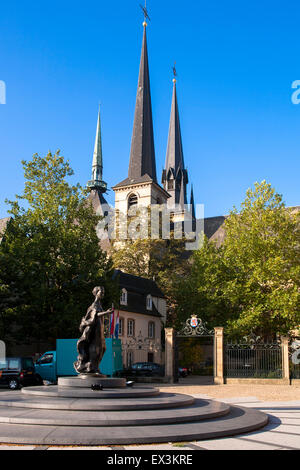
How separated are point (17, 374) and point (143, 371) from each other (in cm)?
1032

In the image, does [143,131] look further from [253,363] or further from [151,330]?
[253,363]

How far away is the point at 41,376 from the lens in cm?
2488

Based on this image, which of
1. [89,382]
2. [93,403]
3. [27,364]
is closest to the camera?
[93,403]

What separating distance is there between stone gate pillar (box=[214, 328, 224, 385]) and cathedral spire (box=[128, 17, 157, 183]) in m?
41.0

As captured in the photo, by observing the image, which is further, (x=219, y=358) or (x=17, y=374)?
(x=219, y=358)

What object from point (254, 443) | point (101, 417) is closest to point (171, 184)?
point (101, 417)

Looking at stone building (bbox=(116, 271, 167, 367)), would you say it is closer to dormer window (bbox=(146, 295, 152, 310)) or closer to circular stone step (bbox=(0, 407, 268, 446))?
dormer window (bbox=(146, 295, 152, 310))

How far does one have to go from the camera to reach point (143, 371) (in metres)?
30.3

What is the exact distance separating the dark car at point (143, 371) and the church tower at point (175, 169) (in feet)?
185

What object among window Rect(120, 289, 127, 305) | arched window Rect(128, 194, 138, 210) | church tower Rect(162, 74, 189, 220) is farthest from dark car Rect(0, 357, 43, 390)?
church tower Rect(162, 74, 189, 220)

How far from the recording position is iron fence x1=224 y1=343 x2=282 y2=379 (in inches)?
1089

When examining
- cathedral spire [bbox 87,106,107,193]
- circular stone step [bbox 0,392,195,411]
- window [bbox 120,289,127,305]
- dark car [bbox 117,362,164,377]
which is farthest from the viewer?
cathedral spire [bbox 87,106,107,193]

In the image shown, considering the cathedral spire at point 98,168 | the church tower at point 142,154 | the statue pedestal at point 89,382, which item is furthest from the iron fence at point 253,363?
the cathedral spire at point 98,168
